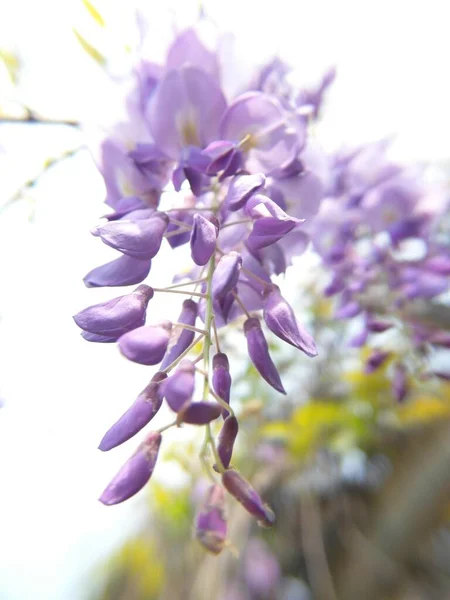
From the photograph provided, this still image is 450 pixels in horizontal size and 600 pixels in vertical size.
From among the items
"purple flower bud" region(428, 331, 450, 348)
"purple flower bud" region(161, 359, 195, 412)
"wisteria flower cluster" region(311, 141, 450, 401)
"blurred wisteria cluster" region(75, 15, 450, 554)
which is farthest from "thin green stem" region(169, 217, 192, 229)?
"purple flower bud" region(428, 331, 450, 348)

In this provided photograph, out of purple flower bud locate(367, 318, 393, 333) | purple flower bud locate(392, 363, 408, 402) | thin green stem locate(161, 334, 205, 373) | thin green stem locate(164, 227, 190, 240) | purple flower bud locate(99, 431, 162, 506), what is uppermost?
thin green stem locate(164, 227, 190, 240)

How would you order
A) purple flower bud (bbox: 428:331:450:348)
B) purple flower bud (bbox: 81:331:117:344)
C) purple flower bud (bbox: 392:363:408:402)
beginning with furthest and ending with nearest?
purple flower bud (bbox: 392:363:408:402) → purple flower bud (bbox: 428:331:450:348) → purple flower bud (bbox: 81:331:117:344)

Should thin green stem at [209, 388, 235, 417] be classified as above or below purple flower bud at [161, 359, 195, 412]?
below

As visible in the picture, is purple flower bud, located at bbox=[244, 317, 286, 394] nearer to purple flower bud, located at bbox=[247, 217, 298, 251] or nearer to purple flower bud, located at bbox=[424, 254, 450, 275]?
purple flower bud, located at bbox=[247, 217, 298, 251]

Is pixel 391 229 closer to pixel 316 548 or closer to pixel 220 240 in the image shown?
pixel 220 240

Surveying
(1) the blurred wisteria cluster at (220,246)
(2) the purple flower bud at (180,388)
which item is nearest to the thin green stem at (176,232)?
(1) the blurred wisteria cluster at (220,246)

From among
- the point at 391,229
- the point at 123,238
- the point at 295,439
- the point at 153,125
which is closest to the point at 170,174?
the point at 153,125

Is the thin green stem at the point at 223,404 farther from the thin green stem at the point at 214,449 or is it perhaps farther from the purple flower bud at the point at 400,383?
the purple flower bud at the point at 400,383
